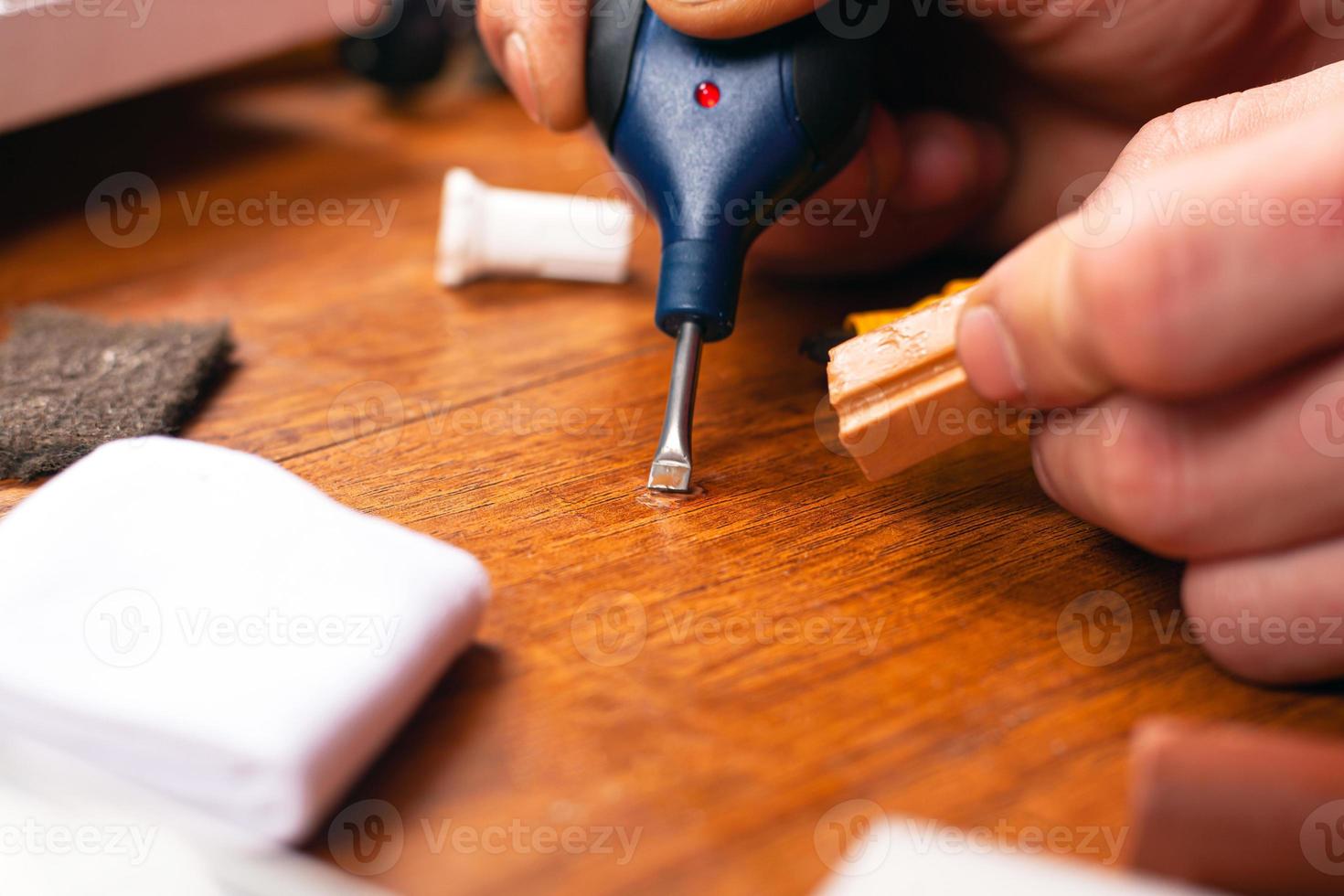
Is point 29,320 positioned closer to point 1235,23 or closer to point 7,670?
point 7,670

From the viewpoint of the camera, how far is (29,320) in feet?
2.32

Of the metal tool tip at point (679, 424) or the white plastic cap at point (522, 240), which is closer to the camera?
the metal tool tip at point (679, 424)

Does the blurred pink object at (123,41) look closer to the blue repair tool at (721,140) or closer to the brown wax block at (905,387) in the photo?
the blue repair tool at (721,140)

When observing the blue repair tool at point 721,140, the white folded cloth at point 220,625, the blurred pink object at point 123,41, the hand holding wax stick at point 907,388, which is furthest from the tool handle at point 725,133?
the blurred pink object at point 123,41

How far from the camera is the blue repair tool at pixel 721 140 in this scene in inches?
22.8

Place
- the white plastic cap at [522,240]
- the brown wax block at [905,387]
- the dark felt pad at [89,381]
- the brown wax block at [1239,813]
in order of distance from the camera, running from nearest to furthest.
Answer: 1. the brown wax block at [1239,813]
2. the brown wax block at [905,387]
3. the dark felt pad at [89,381]
4. the white plastic cap at [522,240]

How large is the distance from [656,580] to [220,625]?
0.56 ft

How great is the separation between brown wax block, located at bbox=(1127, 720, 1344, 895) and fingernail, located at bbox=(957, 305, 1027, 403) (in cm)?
14

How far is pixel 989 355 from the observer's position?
1.43ft

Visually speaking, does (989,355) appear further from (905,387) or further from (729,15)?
(729,15)

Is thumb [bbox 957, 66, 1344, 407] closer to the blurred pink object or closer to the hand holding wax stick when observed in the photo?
the hand holding wax stick

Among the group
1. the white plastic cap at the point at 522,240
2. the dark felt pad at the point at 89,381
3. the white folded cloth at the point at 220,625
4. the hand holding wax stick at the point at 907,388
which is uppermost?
the hand holding wax stick at the point at 907,388

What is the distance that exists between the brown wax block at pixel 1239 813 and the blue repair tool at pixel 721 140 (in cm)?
27

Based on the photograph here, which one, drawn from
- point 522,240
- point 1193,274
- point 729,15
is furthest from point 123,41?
point 1193,274
